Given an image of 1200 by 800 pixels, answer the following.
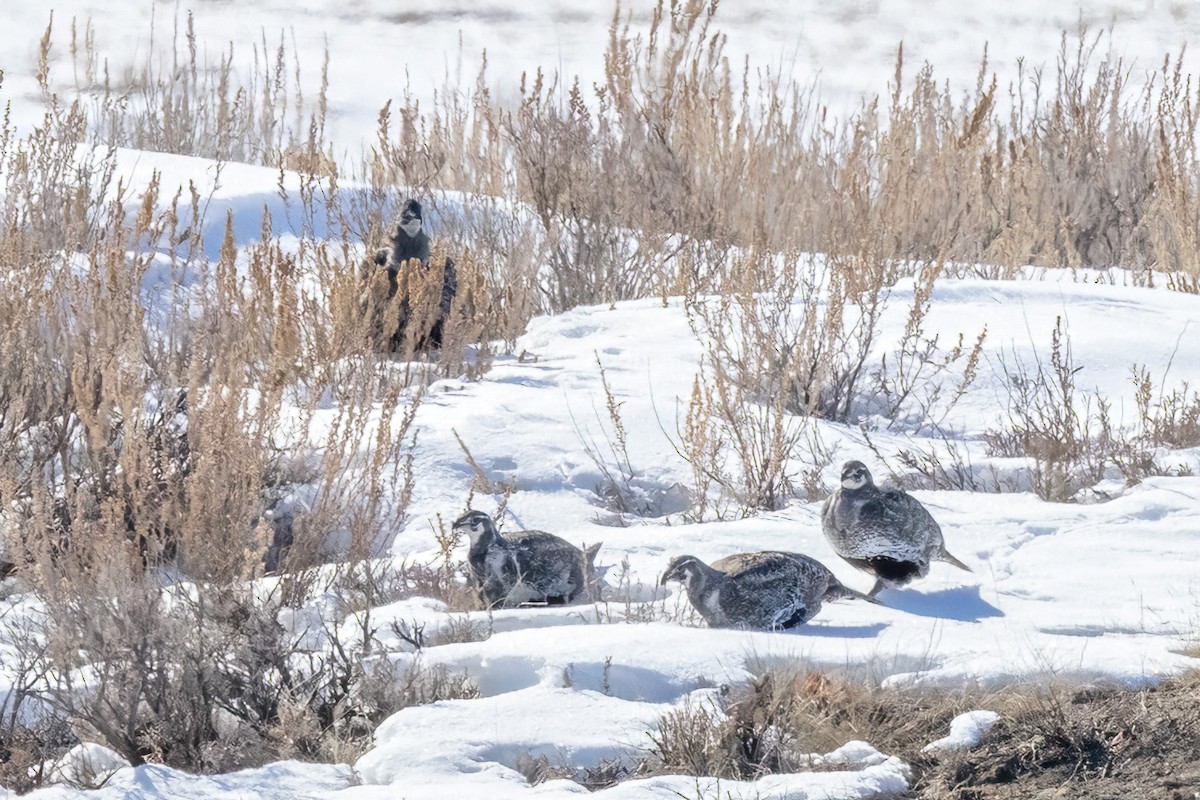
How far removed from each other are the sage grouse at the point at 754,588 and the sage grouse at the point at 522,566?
1.41 feet

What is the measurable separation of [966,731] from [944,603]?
1004 millimetres

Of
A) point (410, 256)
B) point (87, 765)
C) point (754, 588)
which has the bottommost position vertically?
point (87, 765)

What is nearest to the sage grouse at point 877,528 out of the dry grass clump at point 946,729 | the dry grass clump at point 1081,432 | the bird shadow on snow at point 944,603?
the bird shadow on snow at point 944,603

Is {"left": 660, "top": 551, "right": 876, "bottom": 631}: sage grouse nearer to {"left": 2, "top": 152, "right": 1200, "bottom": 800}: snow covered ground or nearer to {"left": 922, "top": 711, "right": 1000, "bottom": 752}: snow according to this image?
{"left": 2, "top": 152, "right": 1200, "bottom": 800}: snow covered ground

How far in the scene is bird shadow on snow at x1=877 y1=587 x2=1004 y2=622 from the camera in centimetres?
421

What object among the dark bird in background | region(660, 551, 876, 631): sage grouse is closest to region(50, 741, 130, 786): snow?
region(660, 551, 876, 631): sage grouse

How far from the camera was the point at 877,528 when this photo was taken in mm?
4227

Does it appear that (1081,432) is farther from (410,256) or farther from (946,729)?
(410,256)

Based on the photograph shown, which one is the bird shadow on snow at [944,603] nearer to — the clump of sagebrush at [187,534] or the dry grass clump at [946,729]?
the dry grass clump at [946,729]

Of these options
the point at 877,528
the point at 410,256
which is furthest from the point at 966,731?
the point at 410,256

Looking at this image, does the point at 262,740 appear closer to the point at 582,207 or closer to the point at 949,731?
the point at 949,731

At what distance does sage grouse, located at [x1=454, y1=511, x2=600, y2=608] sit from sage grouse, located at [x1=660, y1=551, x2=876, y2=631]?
0.43m

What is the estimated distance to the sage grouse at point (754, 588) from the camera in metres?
3.99

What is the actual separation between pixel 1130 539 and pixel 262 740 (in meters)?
2.96
